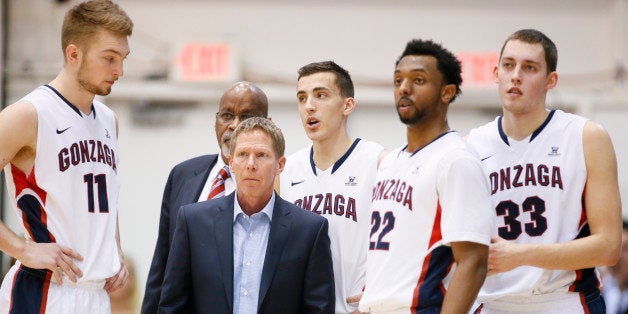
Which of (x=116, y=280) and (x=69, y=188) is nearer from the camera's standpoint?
(x=69, y=188)

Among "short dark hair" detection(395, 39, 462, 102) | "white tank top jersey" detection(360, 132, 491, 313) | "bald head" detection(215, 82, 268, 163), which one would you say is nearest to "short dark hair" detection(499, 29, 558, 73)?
"short dark hair" detection(395, 39, 462, 102)

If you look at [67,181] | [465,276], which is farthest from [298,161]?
[465,276]

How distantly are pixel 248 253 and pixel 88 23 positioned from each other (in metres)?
1.56

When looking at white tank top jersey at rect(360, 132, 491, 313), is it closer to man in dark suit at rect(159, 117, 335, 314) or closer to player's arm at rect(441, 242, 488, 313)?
player's arm at rect(441, 242, 488, 313)

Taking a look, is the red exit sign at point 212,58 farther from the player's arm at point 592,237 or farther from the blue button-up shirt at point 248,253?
the player's arm at point 592,237

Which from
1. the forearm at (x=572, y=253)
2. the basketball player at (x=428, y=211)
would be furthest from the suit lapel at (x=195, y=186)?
the forearm at (x=572, y=253)

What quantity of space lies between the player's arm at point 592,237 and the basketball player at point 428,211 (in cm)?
34

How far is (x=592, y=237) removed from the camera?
414 centimetres

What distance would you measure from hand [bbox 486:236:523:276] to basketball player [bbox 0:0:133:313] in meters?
2.13

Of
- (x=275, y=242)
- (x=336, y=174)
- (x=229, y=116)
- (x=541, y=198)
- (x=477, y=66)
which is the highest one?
(x=477, y=66)

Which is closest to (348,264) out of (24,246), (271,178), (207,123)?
(271,178)

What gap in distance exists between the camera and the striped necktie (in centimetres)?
514

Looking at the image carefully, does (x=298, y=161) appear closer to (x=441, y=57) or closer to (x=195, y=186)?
(x=195, y=186)

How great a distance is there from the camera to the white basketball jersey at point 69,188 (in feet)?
14.6
